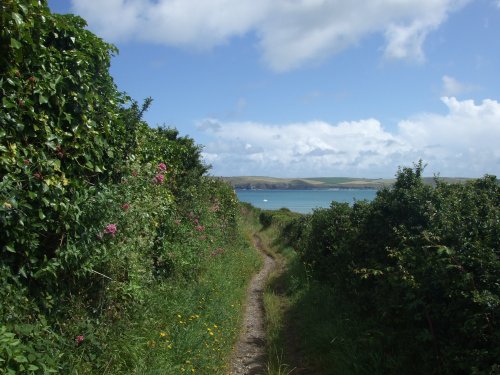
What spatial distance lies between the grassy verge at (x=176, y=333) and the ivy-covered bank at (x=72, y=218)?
0.07 ft

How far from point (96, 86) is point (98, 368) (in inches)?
133

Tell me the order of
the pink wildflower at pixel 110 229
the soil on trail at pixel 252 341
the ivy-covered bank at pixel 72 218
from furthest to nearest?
the soil on trail at pixel 252 341 < the pink wildflower at pixel 110 229 < the ivy-covered bank at pixel 72 218

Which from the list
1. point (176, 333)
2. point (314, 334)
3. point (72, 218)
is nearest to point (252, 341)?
point (314, 334)

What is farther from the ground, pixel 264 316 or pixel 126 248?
pixel 126 248

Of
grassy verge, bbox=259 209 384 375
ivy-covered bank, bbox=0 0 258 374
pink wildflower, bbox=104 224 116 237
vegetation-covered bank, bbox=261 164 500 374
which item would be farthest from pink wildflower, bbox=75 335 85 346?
vegetation-covered bank, bbox=261 164 500 374

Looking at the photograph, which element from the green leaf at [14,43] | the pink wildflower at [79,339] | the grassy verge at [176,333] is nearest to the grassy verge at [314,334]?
the grassy verge at [176,333]

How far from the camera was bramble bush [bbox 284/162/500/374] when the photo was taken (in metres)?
4.49

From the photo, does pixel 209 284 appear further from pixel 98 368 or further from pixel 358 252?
pixel 98 368

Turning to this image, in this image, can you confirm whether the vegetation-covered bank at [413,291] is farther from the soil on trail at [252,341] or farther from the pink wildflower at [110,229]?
the pink wildflower at [110,229]

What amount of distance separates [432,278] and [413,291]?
33 centimetres

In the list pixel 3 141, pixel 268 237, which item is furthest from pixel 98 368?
pixel 268 237

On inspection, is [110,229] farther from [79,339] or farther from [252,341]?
[252,341]

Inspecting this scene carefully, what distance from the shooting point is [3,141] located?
3887 millimetres

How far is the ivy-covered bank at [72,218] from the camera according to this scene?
3.88 meters
